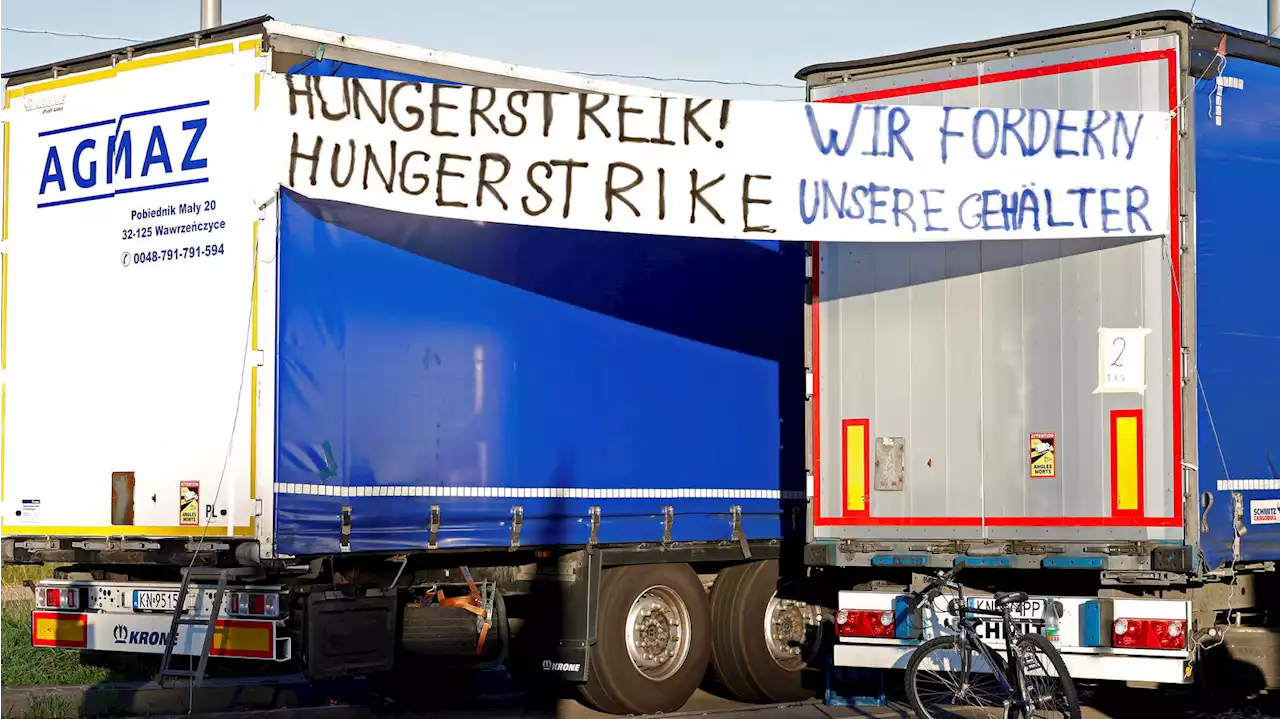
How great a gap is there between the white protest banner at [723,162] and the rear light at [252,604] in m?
2.45

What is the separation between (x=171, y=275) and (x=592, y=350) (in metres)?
3.01

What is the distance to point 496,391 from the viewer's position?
1176cm

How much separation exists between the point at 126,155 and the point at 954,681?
5894mm

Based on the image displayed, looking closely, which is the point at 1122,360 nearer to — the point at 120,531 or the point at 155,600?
the point at 155,600

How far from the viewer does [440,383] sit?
11.4 meters

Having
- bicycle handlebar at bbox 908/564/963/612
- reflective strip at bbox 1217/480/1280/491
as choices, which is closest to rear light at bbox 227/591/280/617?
bicycle handlebar at bbox 908/564/963/612

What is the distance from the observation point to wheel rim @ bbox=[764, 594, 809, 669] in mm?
13773

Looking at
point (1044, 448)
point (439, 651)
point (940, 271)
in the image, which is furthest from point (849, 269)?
point (439, 651)

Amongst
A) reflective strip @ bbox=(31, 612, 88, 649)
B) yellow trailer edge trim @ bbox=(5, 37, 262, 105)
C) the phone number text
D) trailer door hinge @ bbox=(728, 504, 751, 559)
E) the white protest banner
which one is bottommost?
reflective strip @ bbox=(31, 612, 88, 649)

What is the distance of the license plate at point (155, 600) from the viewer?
1091 centimetres

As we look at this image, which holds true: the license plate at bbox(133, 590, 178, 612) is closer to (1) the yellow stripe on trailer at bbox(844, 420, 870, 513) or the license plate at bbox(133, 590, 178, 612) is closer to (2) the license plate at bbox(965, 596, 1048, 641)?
(1) the yellow stripe on trailer at bbox(844, 420, 870, 513)

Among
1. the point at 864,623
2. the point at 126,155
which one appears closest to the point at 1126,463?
the point at 864,623

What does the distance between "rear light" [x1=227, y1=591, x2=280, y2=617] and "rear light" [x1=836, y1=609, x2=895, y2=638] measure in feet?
11.5

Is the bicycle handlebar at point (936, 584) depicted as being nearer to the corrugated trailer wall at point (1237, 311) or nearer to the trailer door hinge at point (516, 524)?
the corrugated trailer wall at point (1237, 311)
